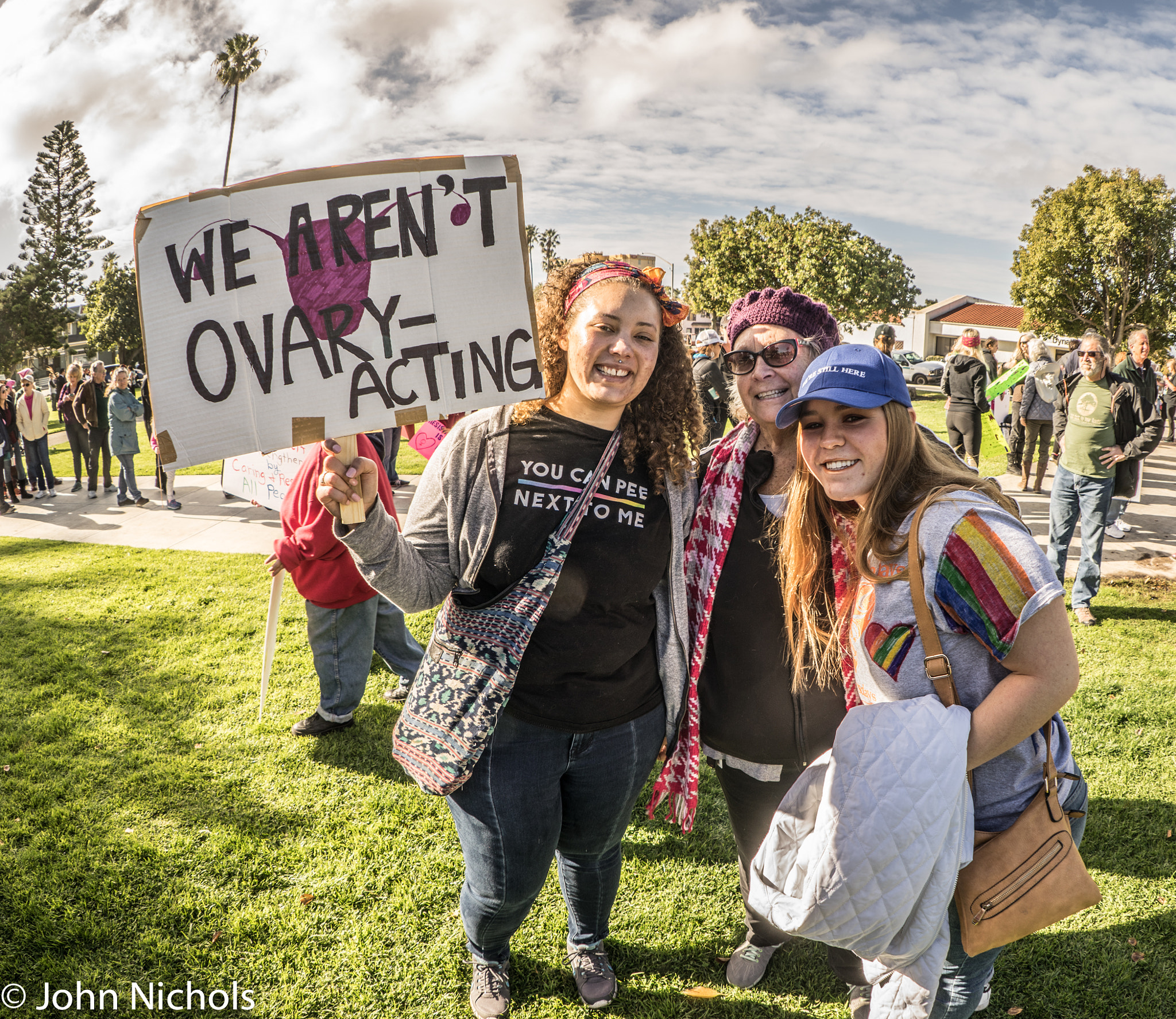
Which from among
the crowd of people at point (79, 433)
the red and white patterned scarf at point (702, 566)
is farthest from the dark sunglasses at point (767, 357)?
the crowd of people at point (79, 433)

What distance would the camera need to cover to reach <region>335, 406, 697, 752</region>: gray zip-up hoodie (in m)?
1.91

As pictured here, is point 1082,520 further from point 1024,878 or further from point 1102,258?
point 1102,258

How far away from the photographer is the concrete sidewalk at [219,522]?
7.39m

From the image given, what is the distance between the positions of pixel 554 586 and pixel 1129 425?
575 cm

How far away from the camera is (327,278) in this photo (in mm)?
1794

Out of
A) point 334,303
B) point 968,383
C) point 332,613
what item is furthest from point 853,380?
point 968,383

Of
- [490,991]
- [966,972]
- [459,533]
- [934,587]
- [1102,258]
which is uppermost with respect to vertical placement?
[1102,258]

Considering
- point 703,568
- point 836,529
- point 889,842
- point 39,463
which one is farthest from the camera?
point 39,463

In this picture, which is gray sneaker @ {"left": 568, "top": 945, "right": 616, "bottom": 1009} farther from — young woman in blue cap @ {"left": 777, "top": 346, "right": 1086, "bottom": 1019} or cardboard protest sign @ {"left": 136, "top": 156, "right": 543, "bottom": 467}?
cardboard protest sign @ {"left": 136, "top": 156, "right": 543, "bottom": 467}

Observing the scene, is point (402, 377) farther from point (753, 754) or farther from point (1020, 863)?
point (1020, 863)

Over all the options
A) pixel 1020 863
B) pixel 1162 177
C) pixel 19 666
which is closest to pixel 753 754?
pixel 1020 863

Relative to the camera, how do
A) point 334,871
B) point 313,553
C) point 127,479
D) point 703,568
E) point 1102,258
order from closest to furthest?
1. point 703,568
2. point 334,871
3. point 313,553
4. point 127,479
5. point 1102,258

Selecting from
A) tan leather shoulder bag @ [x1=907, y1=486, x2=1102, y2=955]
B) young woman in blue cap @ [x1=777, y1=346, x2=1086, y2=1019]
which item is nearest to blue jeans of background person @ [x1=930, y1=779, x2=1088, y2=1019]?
young woman in blue cap @ [x1=777, y1=346, x2=1086, y2=1019]

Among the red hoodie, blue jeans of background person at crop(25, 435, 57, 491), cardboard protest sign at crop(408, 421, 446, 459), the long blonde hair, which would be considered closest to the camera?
the long blonde hair
